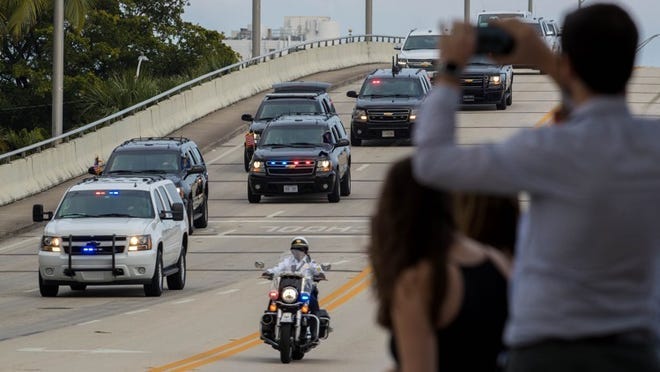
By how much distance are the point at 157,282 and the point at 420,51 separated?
34512 mm

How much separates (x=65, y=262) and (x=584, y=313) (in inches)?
876

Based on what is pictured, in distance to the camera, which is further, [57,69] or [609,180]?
[57,69]

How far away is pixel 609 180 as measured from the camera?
4691 mm

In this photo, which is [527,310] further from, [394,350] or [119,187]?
[119,187]

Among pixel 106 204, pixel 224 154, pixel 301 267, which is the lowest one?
pixel 224 154

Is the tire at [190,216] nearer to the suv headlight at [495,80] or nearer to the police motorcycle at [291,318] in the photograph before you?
the police motorcycle at [291,318]

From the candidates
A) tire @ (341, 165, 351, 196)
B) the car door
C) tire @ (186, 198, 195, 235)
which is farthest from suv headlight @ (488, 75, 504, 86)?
the car door

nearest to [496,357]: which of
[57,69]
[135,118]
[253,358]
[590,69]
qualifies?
[590,69]

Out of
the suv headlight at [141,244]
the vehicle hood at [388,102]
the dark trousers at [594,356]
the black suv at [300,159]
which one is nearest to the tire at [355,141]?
the vehicle hood at [388,102]

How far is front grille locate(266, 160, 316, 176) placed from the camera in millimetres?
39625

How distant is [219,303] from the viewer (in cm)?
2573

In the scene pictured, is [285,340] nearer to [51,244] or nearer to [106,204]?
[51,244]

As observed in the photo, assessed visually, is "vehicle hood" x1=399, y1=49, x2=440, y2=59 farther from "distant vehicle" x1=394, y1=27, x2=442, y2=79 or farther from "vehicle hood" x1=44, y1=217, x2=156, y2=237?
"vehicle hood" x1=44, y1=217, x2=156, y2=237

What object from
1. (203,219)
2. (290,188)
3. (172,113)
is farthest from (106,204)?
(172,113)
